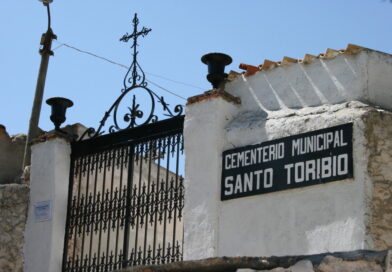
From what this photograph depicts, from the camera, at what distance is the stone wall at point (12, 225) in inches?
416

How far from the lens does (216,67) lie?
9234 millimetres

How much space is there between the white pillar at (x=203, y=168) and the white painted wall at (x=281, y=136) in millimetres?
11

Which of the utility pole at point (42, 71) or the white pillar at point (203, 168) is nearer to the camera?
the white pillar at point (203, 168)

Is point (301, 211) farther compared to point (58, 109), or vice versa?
point (58, 109)

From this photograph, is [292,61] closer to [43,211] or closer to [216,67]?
[216,67]

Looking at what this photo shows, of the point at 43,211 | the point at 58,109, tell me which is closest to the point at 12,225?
the point at 43,211

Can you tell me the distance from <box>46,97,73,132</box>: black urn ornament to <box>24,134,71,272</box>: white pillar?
0.90ft

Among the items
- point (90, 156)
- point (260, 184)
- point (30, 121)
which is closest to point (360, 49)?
point (260, 184)

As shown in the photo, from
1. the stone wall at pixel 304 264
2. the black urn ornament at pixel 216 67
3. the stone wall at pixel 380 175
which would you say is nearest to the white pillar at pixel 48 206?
the black urn ornament at pixel 216 67

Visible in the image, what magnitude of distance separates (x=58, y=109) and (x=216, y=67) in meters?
2.83

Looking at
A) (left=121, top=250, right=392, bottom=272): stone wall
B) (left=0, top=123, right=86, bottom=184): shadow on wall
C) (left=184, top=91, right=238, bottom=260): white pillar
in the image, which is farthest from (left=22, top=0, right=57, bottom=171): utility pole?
(left=121, top=250, right=392, bottom=272): stone wall

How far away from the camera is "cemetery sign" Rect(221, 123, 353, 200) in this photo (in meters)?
7.86

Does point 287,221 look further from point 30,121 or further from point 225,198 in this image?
point 30,121

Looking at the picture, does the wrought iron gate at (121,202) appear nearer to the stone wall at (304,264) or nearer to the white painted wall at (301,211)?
the white painted wall at (301,211)
